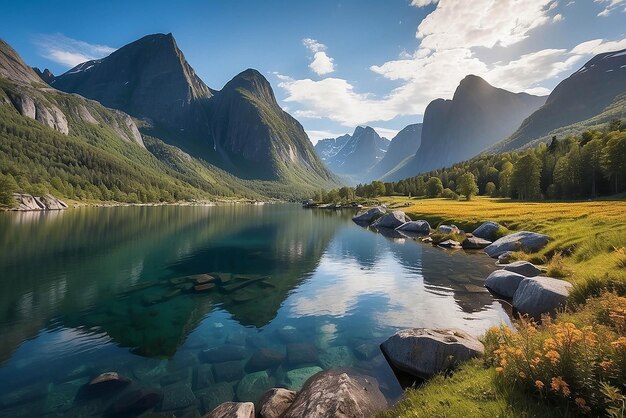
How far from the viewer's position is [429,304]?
26.7 meters

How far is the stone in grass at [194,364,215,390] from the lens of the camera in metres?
15.8

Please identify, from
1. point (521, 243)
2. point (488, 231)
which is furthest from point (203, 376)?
point (488, 231)

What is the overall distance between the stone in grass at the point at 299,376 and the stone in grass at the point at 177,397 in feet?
14.8

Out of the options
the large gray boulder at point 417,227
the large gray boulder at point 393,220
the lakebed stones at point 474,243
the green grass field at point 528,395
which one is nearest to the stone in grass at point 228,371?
the green grass field at point 528,395

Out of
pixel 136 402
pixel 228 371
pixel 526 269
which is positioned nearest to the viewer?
pixel 136 402

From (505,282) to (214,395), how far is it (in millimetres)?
24926

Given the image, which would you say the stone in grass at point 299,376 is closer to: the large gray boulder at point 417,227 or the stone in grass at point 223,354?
the stone in grass at point 223,354

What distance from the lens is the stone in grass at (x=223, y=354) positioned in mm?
18469

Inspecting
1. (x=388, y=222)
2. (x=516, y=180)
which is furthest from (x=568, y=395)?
(x=516, y=180)

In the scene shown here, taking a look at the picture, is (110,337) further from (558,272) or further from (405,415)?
(558,272)

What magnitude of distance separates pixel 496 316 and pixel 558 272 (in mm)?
8066

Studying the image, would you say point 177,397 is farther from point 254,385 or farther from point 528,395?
point 528,395

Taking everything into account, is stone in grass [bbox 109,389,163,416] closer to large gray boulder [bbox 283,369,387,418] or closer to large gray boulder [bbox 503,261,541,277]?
large gray boulder [bbox 283,369,387,418]

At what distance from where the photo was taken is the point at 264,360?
18.2m
